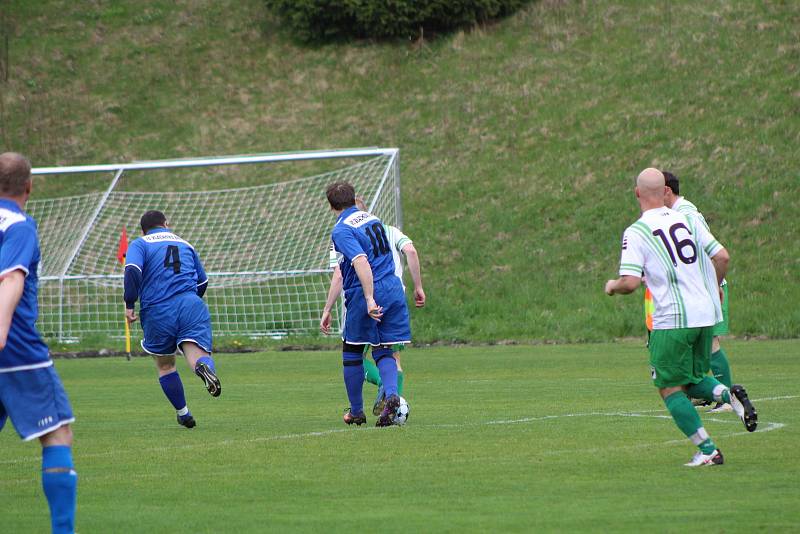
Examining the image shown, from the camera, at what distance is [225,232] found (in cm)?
2794

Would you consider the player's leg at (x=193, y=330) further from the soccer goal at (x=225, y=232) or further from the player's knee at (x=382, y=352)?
the soccer goal at (x=225, y=232)

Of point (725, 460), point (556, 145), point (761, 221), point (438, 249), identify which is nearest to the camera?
point (725, 460)

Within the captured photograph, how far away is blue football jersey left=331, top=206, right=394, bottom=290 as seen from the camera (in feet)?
35.8

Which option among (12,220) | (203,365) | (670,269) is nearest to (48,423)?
(12,220)

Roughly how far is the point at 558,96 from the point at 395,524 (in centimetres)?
2551

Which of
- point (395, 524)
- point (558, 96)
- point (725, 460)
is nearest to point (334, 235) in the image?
point (725, 460)

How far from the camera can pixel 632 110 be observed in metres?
29.7

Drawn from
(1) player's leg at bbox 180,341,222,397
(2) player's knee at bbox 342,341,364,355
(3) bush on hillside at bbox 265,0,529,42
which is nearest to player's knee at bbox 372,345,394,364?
(2) player's knee at bbox 342,341,364,355

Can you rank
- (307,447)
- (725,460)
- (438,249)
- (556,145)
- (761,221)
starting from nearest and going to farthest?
(725,460)
(307,447)
(761,221)
(438,249)
(556,145)

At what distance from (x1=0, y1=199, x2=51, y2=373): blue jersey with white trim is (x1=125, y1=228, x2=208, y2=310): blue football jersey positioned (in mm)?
5817

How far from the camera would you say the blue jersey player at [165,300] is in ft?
39.2

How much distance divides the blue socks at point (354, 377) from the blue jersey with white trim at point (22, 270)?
521 cm

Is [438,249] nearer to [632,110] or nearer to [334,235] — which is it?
[632,110]

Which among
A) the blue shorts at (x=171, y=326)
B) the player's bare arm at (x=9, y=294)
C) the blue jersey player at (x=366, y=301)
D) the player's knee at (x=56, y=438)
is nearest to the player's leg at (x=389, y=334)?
the blue jersey player at (x=366, y=301)
